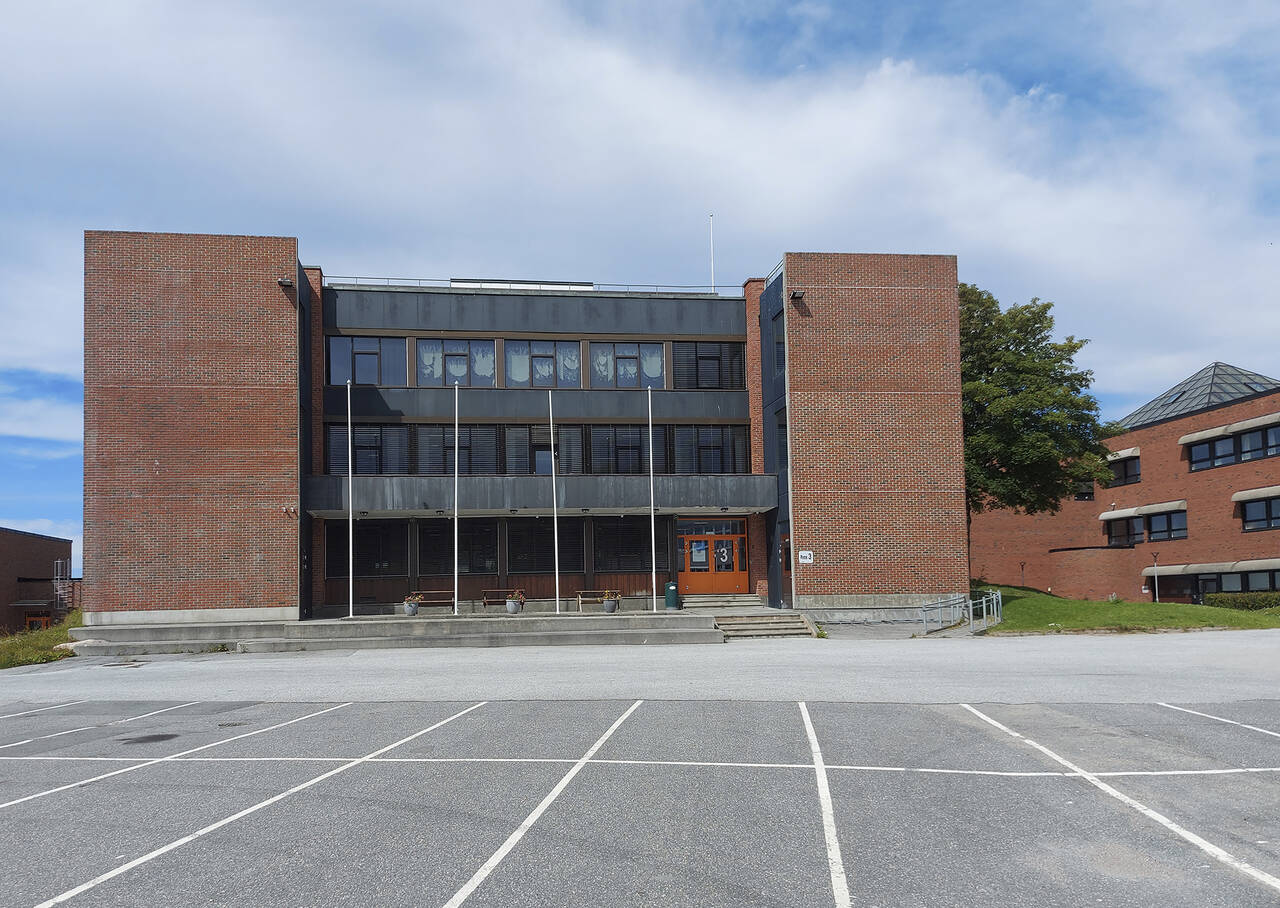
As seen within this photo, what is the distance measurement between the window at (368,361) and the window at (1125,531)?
38037 millimetres

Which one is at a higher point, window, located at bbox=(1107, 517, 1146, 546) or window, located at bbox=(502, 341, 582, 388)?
window, located at bbox=(502, 341, 582, 388)

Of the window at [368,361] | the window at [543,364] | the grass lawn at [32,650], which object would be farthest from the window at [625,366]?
the grass lawn at [32,650]

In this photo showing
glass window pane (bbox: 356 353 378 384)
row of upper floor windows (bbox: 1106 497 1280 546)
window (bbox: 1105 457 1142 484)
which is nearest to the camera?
glass window pane (bbox: 356 353 378 384)

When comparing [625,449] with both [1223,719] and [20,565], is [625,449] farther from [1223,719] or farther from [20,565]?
[20,565]

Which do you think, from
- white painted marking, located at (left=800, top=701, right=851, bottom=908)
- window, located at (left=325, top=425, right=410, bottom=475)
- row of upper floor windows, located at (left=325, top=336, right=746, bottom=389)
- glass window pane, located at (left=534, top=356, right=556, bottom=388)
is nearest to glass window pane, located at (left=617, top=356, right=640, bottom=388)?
row of upper floor windows, located at (left=325, top=336, right=746, bottom=389)

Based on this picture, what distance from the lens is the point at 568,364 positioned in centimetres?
3244

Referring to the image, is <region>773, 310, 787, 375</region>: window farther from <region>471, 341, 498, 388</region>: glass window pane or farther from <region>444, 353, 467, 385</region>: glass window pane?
<region>444, 353, 467, 385</region>: glass window pane

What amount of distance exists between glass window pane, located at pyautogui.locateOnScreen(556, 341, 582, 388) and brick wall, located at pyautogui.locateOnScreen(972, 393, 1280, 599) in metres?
30.1

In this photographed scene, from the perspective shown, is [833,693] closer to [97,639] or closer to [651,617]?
[651,617]

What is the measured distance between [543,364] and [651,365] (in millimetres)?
3800

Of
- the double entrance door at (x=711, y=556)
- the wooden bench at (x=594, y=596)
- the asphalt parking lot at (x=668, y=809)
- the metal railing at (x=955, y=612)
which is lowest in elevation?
the metal railing at (x=955, y=612)

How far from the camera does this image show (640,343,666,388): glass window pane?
1288 inches

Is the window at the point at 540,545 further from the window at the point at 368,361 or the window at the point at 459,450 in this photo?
the window at the point at 368,361

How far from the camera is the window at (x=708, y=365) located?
32906mm
